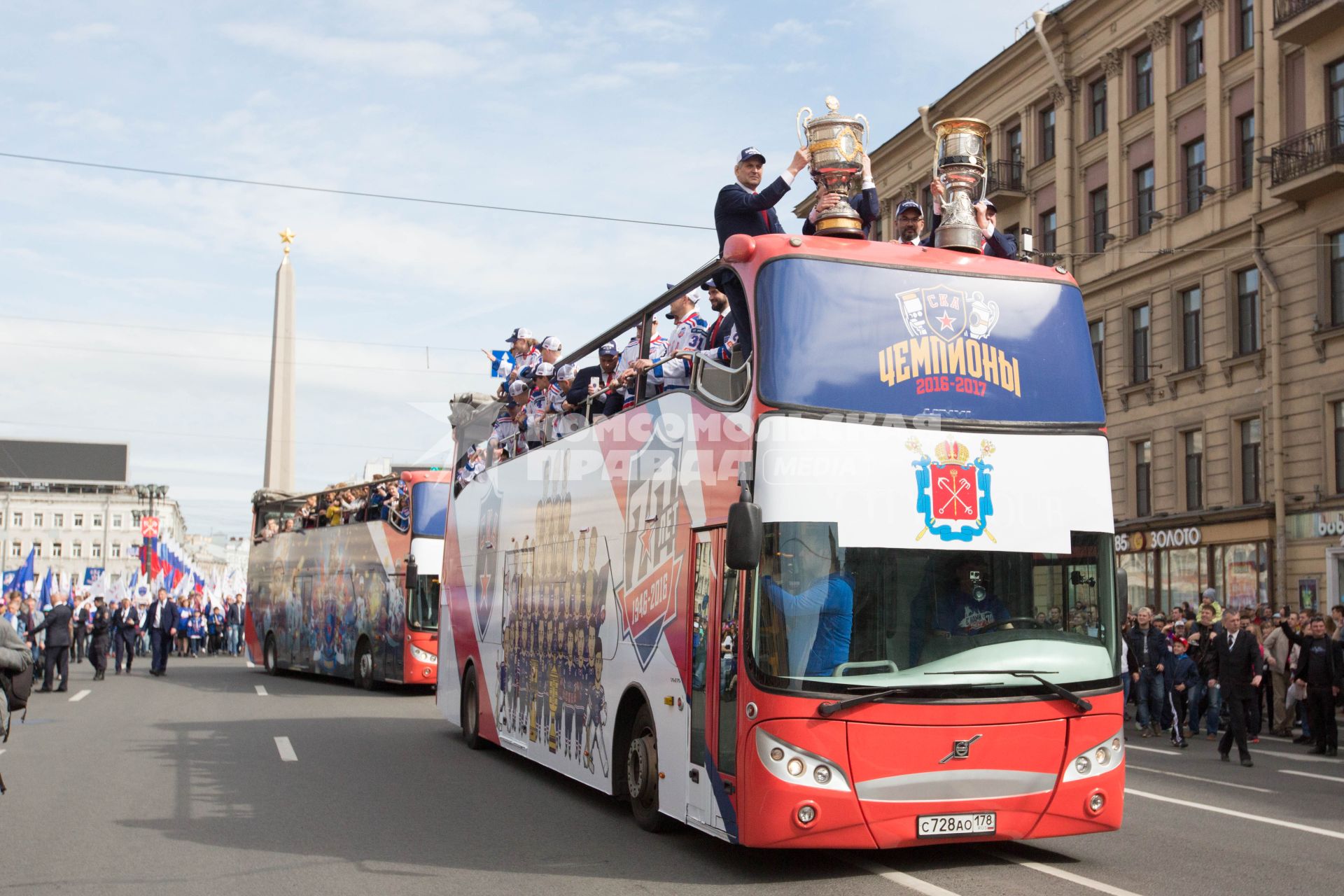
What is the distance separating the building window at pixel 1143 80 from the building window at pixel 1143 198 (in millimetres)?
1461

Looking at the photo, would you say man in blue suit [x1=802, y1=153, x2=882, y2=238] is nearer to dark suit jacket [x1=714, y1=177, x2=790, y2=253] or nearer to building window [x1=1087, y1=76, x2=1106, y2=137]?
dark suit jacket [x1=714, y1=177, x2=790, y2=253]

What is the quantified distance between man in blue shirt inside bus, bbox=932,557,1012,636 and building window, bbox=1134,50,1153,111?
28.5 meters

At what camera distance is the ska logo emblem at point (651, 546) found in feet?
31.0

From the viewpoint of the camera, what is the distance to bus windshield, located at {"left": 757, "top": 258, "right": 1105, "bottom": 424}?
821cm

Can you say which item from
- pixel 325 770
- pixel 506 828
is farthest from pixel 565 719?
pixel 325 770

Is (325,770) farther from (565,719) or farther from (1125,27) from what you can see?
(1125,27)

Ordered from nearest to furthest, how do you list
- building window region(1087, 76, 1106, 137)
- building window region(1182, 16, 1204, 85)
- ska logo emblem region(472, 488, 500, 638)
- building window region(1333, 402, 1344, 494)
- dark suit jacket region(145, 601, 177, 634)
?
1. ska logo emblem region(472, 488, 500, 638)
2. building window region(1333, 402, 1344, 494)
3. dark suit jacket region(145, 601, 177, 634)
4. building window region(1182, 16, 1204, 85)
5. building window region(1087, 76, 1106, 137)

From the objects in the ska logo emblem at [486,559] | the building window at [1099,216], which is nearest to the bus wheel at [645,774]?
the ska logo emblem at [486,559]

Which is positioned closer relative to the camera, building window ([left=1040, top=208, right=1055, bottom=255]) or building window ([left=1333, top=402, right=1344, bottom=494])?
building window ([left=1333, top=402, right=1344, bottom=494])

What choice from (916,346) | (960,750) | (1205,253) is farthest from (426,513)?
(1205,253)

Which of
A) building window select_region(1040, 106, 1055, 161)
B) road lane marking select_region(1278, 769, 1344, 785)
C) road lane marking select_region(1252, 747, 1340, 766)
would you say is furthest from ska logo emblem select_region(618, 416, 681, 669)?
building window select_region(1040, 106, 1055, 161)

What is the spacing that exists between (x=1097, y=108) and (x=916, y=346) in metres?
30.2

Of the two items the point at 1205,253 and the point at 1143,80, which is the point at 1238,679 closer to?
the point at 1205,253

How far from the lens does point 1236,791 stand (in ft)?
42.0
